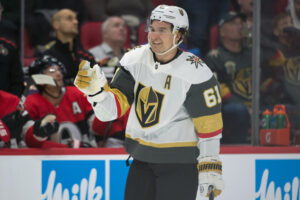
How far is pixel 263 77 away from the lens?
3.67m

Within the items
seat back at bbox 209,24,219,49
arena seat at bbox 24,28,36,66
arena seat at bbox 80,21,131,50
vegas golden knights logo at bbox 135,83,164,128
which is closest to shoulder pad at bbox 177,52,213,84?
vegas golden knights logo at bbox 135,83,164,128

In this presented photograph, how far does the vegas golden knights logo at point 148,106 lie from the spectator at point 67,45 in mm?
1806

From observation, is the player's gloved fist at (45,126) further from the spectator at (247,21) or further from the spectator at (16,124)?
the spectator at (247,21)


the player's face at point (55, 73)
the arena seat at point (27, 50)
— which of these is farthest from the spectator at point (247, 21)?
the arena seat at point (27, 50)

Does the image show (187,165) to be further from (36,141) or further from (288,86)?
(288,86)

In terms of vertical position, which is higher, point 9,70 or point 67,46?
point 67,46

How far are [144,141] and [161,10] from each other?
570 mm

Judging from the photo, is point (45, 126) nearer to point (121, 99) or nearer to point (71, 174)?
point (71, 174)

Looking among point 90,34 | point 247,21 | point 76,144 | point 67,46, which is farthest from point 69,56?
point 247,21

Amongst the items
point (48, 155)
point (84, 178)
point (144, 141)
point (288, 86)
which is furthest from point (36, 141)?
point (288, 86)

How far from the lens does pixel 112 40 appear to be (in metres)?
4.58

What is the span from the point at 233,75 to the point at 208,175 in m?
1.64

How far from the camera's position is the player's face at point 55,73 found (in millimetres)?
3791

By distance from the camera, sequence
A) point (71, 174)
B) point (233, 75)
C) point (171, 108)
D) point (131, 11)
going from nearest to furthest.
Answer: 1. point (171, 108)
2. point (71, 174)
3. point (233, 75)
4. point (131, 11)
